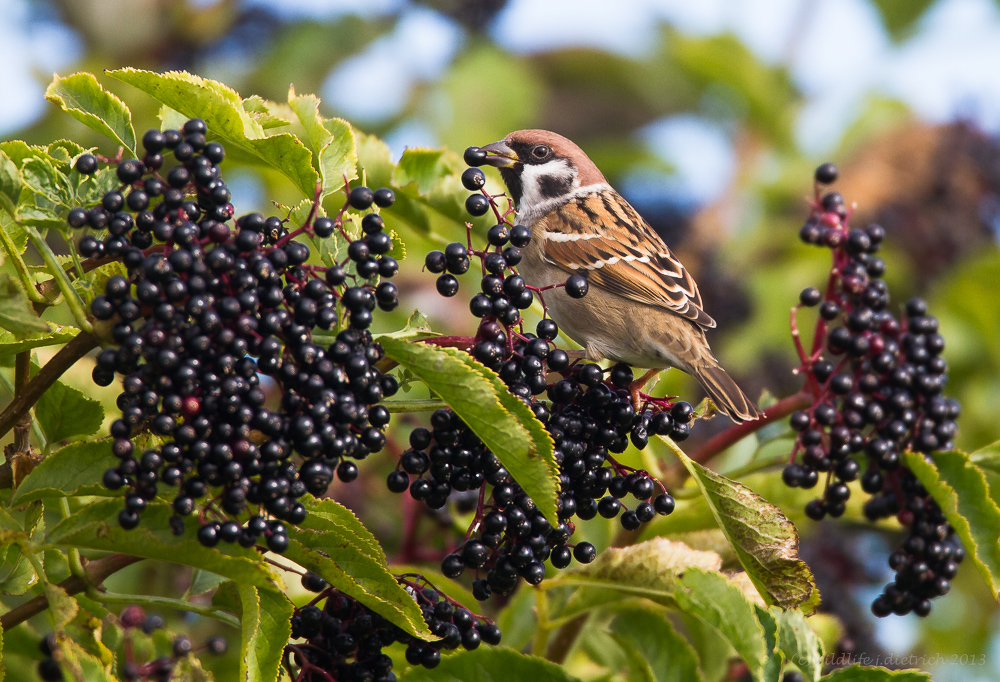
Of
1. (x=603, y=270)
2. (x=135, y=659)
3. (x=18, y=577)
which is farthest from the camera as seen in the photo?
(x=603, y=270)

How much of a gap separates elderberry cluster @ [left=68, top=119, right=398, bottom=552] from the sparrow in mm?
1532

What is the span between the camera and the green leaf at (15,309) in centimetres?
201

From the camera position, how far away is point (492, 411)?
2188 mm

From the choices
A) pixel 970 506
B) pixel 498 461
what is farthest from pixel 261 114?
pixel 970 506

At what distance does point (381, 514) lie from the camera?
5035 mm

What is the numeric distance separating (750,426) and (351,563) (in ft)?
5.30

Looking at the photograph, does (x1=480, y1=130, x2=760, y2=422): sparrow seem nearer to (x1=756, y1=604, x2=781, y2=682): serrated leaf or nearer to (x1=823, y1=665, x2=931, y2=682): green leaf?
(x1=756, y1=604, x2=781, y2=682): serrated leaf

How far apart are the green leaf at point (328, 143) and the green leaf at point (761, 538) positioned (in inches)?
45.5

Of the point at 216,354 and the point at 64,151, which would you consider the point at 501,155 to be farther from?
the point at 216,354

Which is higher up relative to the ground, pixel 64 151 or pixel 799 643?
pixel 64 151

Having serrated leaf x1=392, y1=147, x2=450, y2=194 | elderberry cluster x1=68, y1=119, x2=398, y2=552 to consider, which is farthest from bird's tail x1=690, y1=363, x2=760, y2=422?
elderberry cluster x1=68, y1=119, x2=398, y2=552

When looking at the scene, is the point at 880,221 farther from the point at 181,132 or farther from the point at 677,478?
the point at 181,132

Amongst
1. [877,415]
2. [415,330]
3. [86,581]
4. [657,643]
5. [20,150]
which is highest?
[877,415]

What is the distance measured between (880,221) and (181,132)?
20.1 ft
